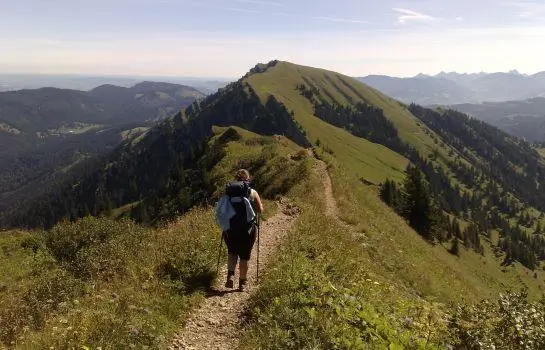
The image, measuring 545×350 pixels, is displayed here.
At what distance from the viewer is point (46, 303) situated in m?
12.0

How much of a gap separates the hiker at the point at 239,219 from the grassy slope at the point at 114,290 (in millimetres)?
1469

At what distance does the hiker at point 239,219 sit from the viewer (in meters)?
13.1

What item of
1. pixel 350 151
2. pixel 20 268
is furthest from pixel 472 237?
pixel 20 268

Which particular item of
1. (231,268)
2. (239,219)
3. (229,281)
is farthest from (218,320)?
(239,219)

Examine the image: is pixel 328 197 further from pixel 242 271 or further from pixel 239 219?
pixel 239 219

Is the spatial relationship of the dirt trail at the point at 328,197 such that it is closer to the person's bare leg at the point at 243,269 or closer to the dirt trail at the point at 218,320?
the dirt trail at the point at 218,320

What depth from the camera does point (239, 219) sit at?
1305 centimetres

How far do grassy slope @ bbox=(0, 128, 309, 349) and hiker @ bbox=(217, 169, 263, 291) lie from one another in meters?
1.47

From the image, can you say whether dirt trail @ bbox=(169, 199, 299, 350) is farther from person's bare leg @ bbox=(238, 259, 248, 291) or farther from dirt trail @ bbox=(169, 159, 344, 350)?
person's bare leg @ bbox=(238, 259, 248, 291)

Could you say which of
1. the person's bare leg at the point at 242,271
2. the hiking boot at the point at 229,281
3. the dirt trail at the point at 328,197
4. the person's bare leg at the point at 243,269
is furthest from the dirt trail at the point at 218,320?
the dirt trail at the point at 328,197

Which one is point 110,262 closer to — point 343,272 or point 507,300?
point 343,272

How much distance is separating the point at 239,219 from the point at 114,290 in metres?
4.06

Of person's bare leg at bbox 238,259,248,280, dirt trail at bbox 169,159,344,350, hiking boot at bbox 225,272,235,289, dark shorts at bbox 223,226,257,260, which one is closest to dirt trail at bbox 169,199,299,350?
dirt trail at bbox 169,159,344,350

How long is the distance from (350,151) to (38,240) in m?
178
